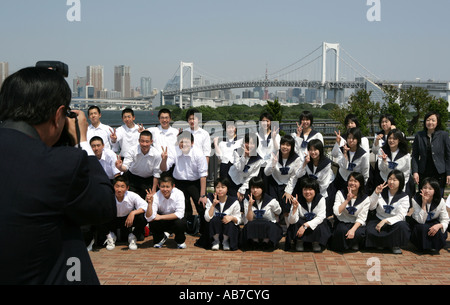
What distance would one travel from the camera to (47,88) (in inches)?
66.1

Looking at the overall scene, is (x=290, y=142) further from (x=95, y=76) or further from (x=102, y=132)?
(x=95, y=76)

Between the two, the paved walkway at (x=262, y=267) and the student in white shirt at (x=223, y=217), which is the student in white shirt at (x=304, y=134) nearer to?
the student in white shirt at (x=223, y=217)

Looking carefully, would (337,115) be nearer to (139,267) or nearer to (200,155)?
(200,155)

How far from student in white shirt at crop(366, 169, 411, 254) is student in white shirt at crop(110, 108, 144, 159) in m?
3.72

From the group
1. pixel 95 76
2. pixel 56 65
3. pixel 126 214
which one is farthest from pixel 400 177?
pixel 95 76

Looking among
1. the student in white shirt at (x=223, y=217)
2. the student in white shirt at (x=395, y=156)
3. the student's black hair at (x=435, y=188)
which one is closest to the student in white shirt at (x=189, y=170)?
the student in white shirt at (x=223, y=217)

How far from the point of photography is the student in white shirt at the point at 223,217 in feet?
20.7

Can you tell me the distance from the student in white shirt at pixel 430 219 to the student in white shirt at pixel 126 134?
4.22 meters

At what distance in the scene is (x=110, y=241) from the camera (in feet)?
20.9

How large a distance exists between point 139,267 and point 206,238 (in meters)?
1.20

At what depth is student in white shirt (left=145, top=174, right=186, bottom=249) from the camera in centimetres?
635

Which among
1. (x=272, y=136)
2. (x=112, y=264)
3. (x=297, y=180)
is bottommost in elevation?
(x=112, y=264)

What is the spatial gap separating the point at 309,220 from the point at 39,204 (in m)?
5.10
